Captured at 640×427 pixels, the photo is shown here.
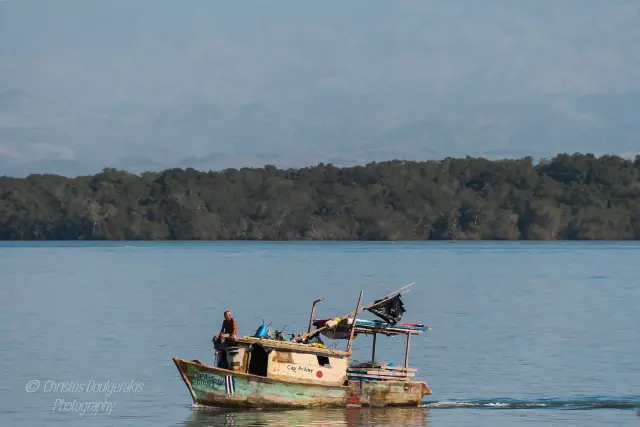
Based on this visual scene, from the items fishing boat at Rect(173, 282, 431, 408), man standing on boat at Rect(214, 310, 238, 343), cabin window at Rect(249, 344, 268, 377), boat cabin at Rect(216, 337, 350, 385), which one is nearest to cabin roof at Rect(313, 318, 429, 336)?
fishing boat at Rect(173, 282, 431, 408)

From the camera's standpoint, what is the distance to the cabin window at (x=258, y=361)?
43.4 meters

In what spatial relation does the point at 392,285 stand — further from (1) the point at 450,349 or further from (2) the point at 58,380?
(2) the point at 58,380

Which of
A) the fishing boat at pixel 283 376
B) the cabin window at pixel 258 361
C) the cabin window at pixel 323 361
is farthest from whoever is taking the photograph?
the cabin window at pixel 323 361

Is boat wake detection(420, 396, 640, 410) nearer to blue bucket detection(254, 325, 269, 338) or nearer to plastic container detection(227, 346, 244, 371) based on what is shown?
blue bucket detection(254, 325, 269, 338)

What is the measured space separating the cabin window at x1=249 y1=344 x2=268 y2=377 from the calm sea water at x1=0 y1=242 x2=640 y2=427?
1.47 metres

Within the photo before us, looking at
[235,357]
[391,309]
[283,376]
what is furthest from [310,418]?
[391,309]

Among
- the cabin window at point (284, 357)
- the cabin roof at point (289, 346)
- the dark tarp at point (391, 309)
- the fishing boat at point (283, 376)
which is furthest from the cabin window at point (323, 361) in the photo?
the dark tarp at point (391, 309)

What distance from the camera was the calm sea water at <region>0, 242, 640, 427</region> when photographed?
45.7m

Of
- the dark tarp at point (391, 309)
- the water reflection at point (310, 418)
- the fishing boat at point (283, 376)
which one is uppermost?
the dark tarp at point (391, 309)

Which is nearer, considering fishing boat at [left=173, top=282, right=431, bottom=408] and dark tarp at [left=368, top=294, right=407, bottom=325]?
fishing boat at [left=173, top=282, right=431, bottom=408]

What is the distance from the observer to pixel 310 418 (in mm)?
43094

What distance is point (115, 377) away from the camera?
178ft

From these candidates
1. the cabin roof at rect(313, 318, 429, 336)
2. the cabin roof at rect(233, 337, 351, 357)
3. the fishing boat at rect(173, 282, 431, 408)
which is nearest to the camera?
the cabin roof at rect(233, 337, 351, 357)

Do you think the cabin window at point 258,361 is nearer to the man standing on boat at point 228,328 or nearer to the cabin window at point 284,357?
the cabin window at point 284,357
